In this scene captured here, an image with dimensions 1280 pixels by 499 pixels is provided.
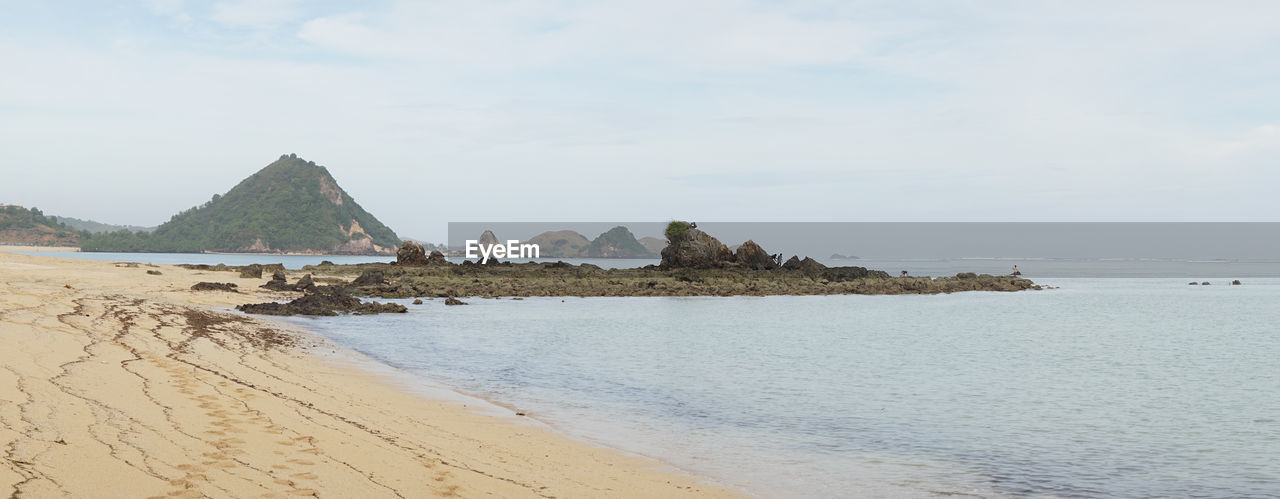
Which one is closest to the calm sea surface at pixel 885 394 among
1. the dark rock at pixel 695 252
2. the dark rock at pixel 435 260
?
the dark rock at pixel 695 252

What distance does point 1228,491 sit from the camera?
865cm

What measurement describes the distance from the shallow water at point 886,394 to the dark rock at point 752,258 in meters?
33.5

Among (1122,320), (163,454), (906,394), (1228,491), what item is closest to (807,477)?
(1228,491)

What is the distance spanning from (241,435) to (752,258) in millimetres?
65095

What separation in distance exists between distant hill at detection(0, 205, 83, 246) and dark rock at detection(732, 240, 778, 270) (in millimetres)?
189229

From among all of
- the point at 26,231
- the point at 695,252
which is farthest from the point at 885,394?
the point at 26,231

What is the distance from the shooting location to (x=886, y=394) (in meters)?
15.9

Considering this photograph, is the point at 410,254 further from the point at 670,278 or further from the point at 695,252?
the point at 695,252

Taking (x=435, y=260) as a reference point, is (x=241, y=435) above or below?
below

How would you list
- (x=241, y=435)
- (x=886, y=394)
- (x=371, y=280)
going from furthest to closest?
1. (x=371, y=280)
2. (x=886, y=394)
3. (x=241, y=435)

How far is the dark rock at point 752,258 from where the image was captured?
233 feet

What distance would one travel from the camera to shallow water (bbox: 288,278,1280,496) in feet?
30.5

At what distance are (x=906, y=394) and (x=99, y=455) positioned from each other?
44.4 feet

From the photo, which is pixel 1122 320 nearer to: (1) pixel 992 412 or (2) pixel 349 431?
(1) pixel 992 412
